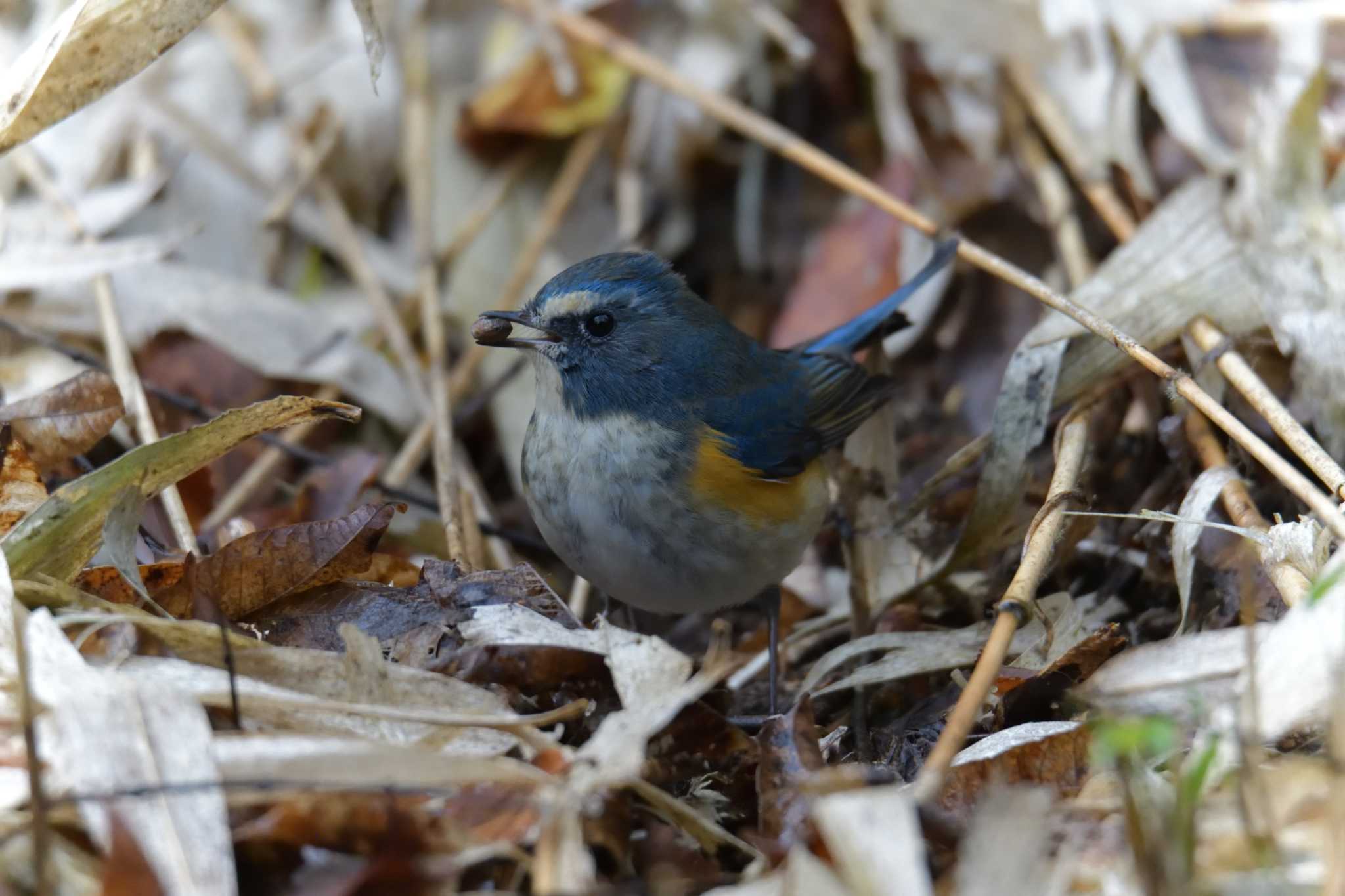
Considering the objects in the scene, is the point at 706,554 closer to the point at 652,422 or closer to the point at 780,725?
the point at 652,422

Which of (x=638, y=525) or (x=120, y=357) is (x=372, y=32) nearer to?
(x=638, y=525)

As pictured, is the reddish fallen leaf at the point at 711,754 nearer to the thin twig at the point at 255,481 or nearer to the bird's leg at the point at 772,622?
the bird's leg at the point at 772,622

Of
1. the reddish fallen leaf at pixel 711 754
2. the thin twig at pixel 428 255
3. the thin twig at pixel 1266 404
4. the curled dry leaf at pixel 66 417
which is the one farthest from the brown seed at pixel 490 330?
the thin twig at pixel 1266 404

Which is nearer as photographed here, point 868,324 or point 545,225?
point 868,324

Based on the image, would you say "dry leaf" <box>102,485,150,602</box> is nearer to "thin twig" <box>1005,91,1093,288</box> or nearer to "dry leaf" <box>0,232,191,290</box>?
"dry leaf" <box>0,232,191,290</box>

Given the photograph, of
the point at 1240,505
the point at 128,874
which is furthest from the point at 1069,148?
the point at 128,874

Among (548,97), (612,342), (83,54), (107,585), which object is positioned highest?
(83,54)

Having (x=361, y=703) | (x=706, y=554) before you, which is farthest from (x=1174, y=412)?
(x=361, y=703)
